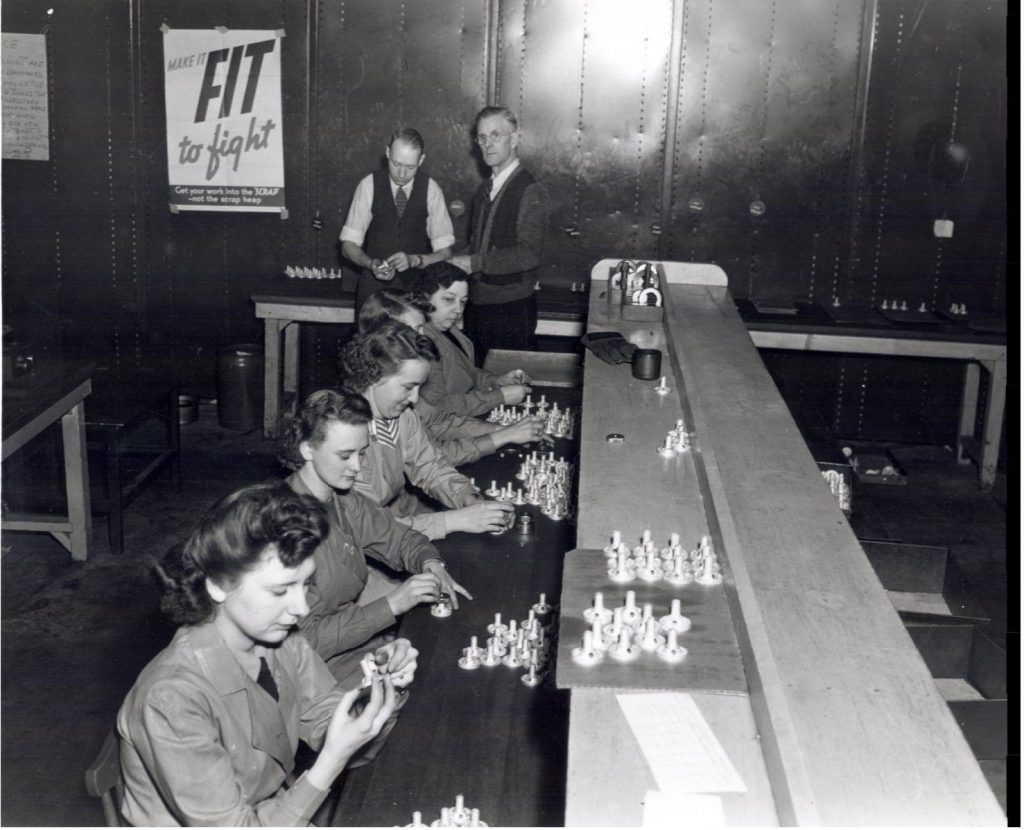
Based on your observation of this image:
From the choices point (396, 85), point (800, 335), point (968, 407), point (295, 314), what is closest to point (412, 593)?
point (295, 314)

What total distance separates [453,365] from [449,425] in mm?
573

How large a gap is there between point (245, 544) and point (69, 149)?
6.84 meters

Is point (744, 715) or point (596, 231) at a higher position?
point (596, 231)

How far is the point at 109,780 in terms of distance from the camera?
215 cm

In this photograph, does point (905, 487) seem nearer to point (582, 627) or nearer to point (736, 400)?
point (736, 400)

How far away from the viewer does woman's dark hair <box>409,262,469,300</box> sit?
4840mm

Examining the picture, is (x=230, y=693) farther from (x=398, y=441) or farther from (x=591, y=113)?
(x=591, y=113)

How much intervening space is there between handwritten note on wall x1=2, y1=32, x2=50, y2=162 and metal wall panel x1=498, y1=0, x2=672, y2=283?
3449 millimetres

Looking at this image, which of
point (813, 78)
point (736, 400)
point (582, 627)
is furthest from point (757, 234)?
point (582, 627)

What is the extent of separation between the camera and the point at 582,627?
2.51 meters

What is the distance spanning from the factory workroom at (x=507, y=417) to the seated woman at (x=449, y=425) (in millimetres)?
23

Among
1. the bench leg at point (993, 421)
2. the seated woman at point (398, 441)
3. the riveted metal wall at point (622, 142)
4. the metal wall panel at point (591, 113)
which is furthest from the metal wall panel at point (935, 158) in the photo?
the seated woman at point (398, 441)

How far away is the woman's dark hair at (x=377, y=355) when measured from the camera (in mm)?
3688

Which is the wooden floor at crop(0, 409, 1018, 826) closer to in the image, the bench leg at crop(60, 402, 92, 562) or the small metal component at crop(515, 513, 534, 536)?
the bench leg at crop(60, 402, 92, 562)
